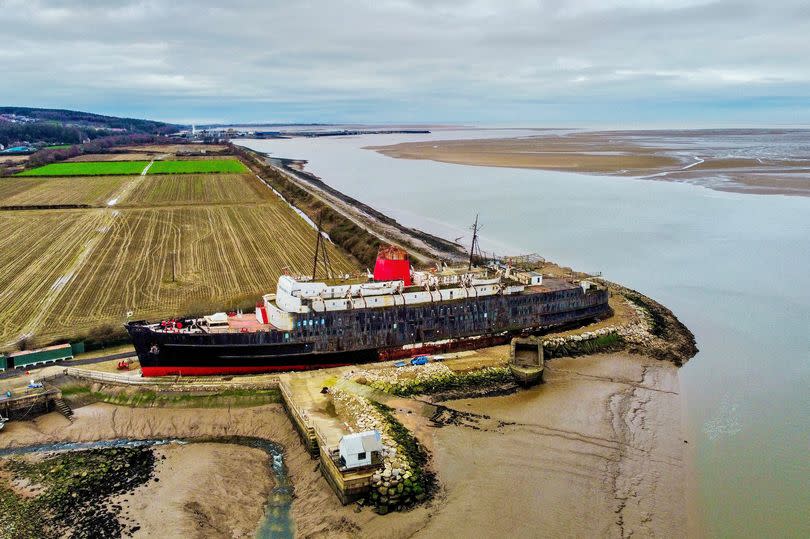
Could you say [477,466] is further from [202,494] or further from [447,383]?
[202,494]

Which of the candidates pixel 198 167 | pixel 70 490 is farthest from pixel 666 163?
pixel 70 490

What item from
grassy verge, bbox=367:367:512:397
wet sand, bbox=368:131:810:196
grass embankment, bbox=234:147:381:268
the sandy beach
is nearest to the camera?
the sandy beach

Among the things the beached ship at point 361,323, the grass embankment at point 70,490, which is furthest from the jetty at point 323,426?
the grass embankment at point 70,490

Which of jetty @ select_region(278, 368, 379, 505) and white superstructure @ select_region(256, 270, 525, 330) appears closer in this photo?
jetty @ select_region(278, 368, 379, 505)

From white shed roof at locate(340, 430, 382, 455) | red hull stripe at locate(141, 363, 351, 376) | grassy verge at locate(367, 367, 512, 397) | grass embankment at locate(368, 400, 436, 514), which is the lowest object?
grass embankment at locate(368, 400, 436, 514)

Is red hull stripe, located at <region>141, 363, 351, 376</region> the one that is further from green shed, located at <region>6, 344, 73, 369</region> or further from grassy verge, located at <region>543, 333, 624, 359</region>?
grassy verge, located at <region>543, 333, 624, 359</region>

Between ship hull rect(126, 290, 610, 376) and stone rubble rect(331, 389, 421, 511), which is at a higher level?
ship hull rect(126, 290, 610, 376)

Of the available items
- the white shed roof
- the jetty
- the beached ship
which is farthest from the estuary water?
the jetty
